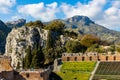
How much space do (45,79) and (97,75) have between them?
37.9ft

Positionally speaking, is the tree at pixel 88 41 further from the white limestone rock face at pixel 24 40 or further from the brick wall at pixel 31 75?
the brick wall at pixel 31 75

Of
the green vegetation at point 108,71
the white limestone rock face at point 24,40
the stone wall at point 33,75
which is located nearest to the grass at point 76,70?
the green vegetation at point 108,71

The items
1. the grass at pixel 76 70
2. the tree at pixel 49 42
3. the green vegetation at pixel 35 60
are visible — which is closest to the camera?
the grass at pixel 76 70

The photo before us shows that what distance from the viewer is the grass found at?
74000 millimetres

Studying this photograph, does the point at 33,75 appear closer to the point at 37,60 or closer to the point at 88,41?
the point at 37,60

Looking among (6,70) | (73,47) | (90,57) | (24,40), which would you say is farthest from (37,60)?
(24,40)

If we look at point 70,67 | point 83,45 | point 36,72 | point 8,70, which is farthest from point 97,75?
point 83,45

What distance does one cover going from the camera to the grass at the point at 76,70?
7400cm

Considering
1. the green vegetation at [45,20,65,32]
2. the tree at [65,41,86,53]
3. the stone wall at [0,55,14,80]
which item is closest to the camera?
the stone wall at [0,55,14,80]

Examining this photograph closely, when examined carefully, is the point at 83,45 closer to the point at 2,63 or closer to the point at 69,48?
the point at 69,48

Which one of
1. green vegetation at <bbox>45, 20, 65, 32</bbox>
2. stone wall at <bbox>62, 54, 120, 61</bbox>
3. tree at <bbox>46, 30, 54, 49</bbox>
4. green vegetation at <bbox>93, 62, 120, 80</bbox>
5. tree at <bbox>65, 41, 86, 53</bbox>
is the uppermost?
green vegetation at <bbox>45, 20, 65, 32</bbox>

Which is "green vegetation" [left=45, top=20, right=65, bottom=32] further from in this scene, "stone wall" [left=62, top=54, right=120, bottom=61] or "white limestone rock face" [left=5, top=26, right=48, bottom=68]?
"stone wall" [left=62, top=54, right=120, bottom=61]

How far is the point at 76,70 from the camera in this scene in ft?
254

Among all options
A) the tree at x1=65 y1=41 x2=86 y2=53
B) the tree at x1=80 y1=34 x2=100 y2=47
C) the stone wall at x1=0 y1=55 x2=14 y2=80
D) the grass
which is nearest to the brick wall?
the stone wall at x1=0 y1=55 x2=14 y2=80
